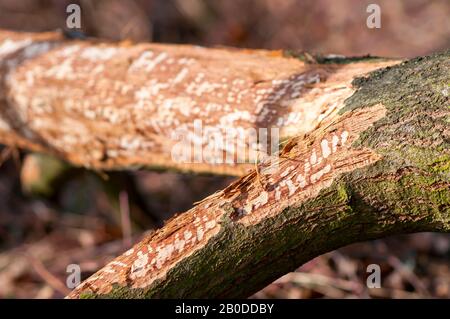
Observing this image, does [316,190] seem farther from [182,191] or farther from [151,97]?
[182,191]

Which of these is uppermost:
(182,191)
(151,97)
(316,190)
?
(182,191)

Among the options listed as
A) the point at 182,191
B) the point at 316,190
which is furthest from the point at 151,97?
the point at 182,191

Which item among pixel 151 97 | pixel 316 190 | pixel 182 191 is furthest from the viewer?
pixel 182 191

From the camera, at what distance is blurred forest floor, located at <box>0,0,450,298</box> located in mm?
2797

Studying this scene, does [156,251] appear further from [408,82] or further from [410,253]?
[410,253]

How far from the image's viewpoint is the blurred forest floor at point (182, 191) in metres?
2.80


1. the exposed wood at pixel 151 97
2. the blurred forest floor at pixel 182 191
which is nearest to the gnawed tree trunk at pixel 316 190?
the exposed wood at pixel 151 97

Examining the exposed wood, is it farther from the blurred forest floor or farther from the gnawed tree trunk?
the blurred forest floor

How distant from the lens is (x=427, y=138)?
1.44m

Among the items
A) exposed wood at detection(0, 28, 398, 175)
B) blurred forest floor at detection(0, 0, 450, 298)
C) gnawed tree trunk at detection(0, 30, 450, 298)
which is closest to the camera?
gnawed tree trunk at detection(0, 30, 450, 298)

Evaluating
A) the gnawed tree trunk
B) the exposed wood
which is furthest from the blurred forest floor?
the gnawed tree trunk

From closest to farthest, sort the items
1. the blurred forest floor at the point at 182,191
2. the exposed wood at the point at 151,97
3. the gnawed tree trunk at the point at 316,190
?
the gnawed tree trunk at the point at 316,190 < the exposed wood at the point at 151,97 < the blurred forest floor at the point at 182,191

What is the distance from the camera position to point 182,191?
377 cm

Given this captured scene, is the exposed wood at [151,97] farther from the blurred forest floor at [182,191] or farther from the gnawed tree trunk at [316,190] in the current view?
the blurred forest floor at [182,191]
